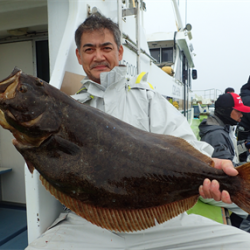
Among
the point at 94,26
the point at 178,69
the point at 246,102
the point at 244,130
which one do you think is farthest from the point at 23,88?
the point at 178,69

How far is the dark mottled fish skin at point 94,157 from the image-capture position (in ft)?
4.16

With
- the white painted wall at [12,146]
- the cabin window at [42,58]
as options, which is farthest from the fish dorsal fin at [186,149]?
the white painted wall at [12,146]

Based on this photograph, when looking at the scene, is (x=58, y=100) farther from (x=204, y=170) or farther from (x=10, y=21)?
(x=10, y=21)

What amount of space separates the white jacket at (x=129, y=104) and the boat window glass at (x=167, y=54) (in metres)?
8.94

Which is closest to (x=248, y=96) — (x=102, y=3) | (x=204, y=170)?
(x=102, y=3)

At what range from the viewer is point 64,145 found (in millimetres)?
1300

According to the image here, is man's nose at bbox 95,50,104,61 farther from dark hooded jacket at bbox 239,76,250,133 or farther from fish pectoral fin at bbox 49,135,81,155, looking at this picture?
dark hooded jacket at bbox 239,76,250,133

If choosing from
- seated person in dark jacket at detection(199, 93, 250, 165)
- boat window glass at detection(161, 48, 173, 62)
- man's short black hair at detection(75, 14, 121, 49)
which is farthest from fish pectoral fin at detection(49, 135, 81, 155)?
boat window glass at detection(161, 48, 173, 62)

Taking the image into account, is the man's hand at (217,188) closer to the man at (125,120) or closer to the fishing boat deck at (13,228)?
the man at (125,120)

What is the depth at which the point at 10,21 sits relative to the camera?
321 cm

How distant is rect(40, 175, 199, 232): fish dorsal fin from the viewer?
1.37 metres

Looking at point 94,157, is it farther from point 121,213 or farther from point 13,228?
point 13,228

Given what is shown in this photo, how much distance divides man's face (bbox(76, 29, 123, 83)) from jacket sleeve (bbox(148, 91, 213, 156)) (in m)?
0.52

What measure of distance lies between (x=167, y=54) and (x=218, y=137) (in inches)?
313
